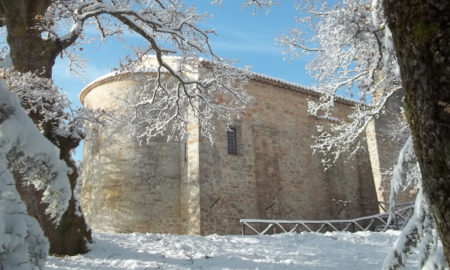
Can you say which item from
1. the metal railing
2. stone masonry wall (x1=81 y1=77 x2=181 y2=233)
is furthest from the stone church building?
the metal railing

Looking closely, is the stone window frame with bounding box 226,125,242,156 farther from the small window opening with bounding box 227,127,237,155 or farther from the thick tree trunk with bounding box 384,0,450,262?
the thick tree trunk with bounding box 384,0,450,262

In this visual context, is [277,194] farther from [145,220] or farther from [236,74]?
[236,74]

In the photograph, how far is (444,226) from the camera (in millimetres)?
1892

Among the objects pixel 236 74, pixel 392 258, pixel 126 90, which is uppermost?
pixel 126 90

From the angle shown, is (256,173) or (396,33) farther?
(256,173)

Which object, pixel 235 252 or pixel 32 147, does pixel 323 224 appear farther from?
pixel 32 147

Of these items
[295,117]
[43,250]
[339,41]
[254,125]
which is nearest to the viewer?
[43,250]

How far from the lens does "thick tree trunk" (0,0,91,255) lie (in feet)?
22.9

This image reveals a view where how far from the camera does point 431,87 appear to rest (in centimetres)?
187

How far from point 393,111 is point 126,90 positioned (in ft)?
36.6

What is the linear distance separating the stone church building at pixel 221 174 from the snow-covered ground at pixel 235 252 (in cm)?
521

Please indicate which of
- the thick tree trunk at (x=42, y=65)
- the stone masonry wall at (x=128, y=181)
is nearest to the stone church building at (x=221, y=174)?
the stone masonry wall at (x=128, y=181)

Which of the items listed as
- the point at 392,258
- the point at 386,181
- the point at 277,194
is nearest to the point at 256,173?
the point at 277,194

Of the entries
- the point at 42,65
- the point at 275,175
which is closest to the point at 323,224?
the point at 275,175
